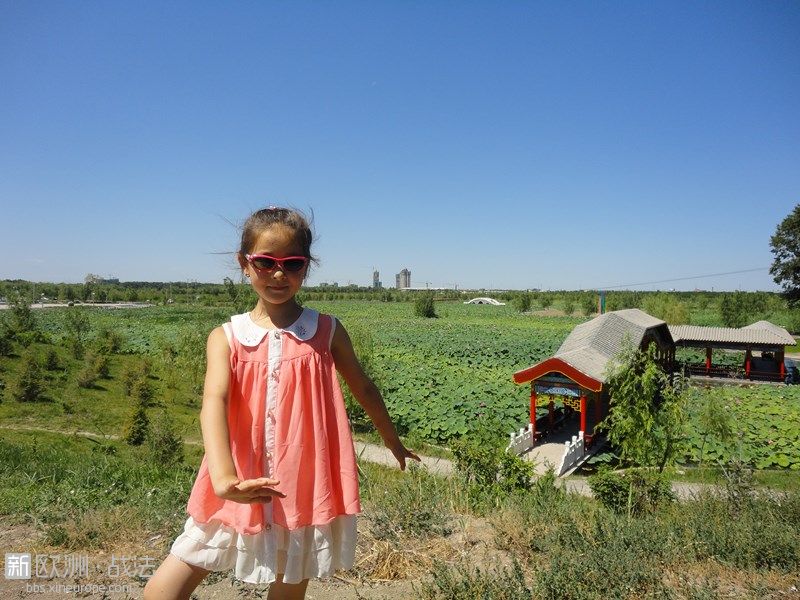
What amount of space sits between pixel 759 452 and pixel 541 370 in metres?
5.37

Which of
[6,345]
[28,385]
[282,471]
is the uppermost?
[282,471]

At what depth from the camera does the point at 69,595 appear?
276 centimetres

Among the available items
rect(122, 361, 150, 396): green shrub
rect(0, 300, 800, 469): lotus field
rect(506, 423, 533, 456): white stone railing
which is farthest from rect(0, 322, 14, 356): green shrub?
rect(506, 423, 533, 456): white stone railing

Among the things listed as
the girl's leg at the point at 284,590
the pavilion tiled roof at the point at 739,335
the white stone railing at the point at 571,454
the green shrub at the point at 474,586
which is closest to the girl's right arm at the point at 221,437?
the girl's leg at the point at 284,590

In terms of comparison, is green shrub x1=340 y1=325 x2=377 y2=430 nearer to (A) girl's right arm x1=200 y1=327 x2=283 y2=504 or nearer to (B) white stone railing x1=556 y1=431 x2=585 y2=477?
(B) white stone railing x1=556 y1=431 x2=585 y2=477

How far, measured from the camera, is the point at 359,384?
2062 mm

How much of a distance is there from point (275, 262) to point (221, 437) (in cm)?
63

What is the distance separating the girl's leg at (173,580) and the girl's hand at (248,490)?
14.6 inches

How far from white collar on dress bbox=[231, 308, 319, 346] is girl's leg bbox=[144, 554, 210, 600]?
30.3 inches

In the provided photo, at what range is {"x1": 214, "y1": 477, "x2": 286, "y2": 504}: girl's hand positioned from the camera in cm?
150

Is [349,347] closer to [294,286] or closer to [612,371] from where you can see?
[294,286]

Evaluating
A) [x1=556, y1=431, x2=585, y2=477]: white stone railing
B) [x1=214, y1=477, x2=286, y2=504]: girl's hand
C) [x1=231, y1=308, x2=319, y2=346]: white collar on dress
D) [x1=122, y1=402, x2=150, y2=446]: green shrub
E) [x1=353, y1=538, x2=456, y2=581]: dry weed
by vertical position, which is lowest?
[x1=556, y1=431, x2=585, y2=477]: white stone railing

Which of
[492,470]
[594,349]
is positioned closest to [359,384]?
[492,470]

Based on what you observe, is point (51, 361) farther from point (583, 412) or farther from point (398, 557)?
point (398, 557)
